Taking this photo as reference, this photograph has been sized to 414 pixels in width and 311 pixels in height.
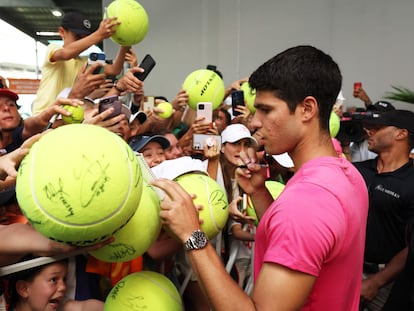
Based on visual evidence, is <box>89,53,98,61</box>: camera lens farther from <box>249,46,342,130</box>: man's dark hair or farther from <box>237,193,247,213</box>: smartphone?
<box>249,46,342,130</box>: man's dark hair

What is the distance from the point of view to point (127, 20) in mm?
2504

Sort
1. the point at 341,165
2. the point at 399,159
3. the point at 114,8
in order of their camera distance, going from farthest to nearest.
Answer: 1. the point at 399,159
2. the point at 114,8
3. the point at 341,165

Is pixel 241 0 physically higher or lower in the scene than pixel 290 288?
higher

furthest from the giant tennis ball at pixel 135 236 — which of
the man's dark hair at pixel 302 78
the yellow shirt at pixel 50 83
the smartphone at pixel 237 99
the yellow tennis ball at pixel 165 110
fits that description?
the smartphone at pixel 237 99

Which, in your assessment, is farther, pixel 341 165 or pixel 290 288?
pixel 341 165

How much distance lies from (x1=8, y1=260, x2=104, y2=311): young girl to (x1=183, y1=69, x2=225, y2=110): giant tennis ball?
6.06 ft

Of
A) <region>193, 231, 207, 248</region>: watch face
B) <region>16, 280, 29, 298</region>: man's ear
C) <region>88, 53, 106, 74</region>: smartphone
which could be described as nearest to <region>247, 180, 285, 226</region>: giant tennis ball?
<region>193, 231, 207, 248</region>: watch face

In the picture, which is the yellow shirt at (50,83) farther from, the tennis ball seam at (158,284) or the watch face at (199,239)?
the watch face at (199,239)

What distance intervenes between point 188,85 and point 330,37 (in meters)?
4.77

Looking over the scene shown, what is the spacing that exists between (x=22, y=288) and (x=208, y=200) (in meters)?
0.80

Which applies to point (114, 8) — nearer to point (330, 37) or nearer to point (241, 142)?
point (241, 142)

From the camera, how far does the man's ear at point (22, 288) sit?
1.41 m

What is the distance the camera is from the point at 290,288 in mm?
945

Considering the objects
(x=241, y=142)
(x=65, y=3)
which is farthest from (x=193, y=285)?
(x=65, y=3)
